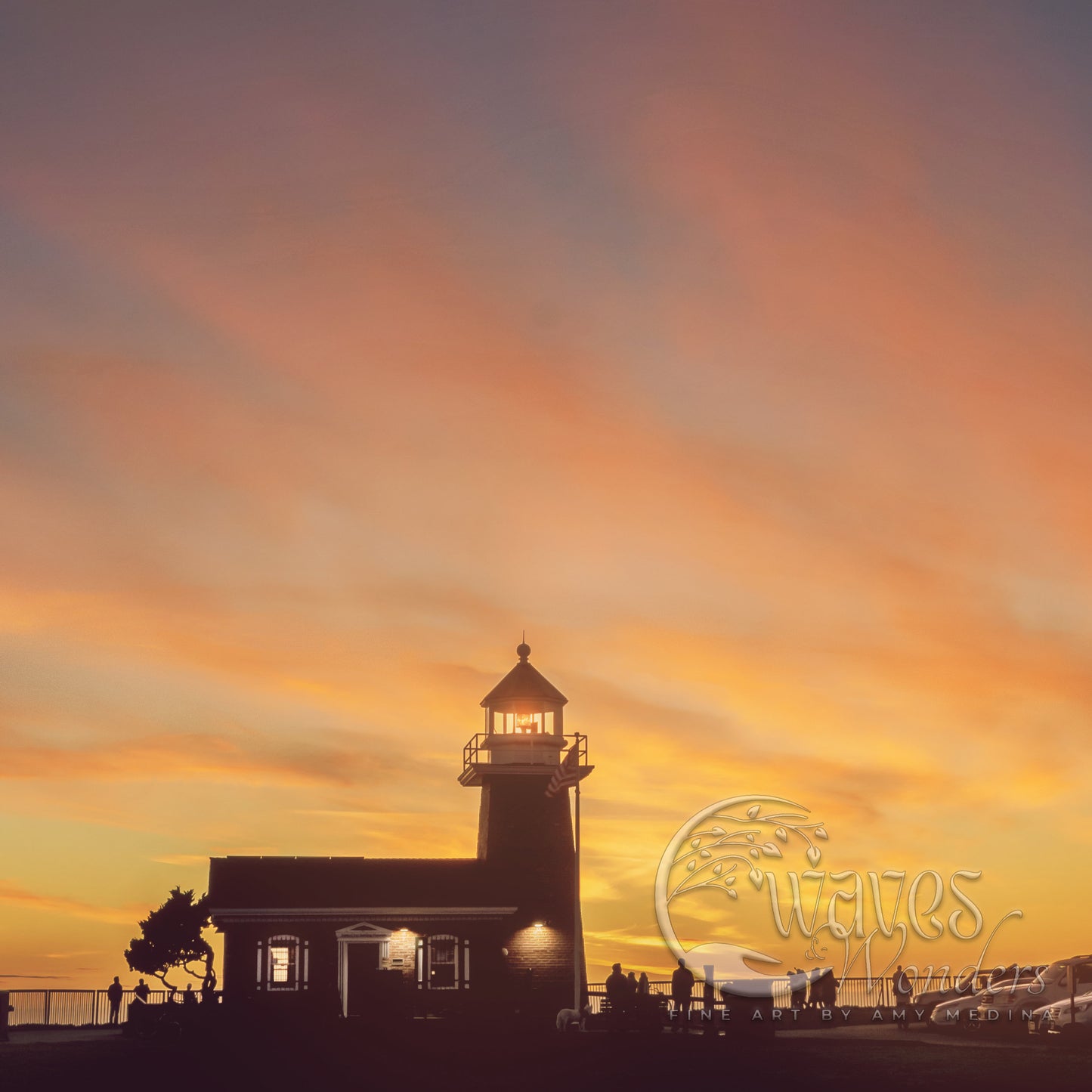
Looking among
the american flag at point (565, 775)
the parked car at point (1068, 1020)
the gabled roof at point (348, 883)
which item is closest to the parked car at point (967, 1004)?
the parked car at point (1068, 1020)

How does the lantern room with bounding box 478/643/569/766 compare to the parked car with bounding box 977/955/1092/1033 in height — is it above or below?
above

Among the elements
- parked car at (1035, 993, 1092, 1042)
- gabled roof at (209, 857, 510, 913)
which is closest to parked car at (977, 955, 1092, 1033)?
parked car at (1035, 993, 1092, 1042)

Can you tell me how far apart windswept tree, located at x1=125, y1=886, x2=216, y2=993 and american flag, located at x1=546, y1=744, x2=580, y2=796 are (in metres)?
19.7

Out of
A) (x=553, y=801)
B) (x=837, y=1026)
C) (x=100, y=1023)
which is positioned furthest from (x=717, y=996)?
(x=100, y=1023)

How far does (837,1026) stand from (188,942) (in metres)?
30.2

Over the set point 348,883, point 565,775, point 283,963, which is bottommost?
point 283,963

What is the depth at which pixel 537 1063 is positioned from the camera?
106ft

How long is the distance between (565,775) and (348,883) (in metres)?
9.89

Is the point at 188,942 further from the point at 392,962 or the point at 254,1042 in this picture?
the point at 254,1042

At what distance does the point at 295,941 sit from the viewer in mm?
53344

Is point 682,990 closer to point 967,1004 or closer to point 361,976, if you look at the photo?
point 967,1004

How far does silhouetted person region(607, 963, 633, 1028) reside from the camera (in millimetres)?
45194

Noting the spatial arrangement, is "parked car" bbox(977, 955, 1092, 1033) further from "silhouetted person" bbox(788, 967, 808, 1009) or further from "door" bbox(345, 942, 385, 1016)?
"door" bbox(345, 942, 385, 1016)

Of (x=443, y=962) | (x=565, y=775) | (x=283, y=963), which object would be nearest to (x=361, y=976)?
(x=283, y=963)
